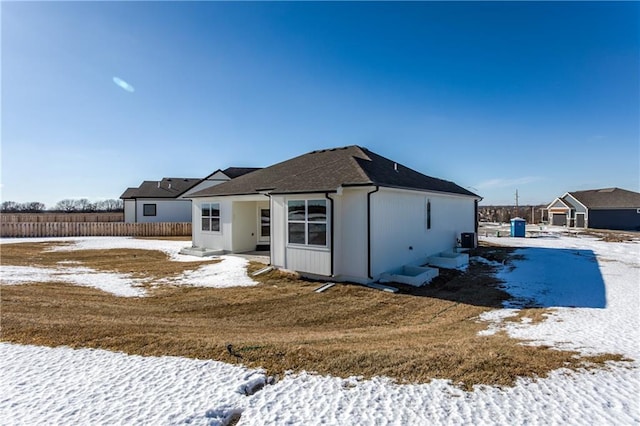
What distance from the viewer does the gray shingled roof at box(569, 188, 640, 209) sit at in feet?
113

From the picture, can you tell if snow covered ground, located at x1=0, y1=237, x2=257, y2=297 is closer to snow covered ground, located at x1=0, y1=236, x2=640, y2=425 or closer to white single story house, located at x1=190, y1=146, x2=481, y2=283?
white single story house, located at x1=190, y1=146, x2=481, y2=283

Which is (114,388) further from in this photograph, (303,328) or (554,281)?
(554,281)

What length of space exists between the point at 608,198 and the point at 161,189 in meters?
47.0

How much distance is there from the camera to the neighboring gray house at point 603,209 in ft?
112

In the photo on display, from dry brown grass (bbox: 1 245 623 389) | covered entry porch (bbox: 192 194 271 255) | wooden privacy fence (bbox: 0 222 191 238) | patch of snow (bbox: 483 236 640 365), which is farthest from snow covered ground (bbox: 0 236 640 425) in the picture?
wooden privacy fence (bbox: 0 222 191 238)

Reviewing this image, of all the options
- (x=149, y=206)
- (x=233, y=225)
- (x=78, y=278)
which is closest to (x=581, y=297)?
(x=233, y=225)

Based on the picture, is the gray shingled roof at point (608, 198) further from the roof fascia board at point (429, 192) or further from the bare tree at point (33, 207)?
the bare tree at point (33, 207)

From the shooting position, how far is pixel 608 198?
3591 cm

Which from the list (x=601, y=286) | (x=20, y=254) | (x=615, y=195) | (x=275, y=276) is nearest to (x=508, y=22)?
(x=601, y=286)

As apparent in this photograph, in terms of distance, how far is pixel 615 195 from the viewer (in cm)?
3609

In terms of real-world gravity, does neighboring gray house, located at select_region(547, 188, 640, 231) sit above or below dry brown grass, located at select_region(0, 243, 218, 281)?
above

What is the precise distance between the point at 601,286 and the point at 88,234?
103ft

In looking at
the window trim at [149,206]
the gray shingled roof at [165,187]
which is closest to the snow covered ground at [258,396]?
the gray shingled roof at [165,187]

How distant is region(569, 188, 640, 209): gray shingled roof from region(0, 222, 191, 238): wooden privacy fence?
41542 millimetres
